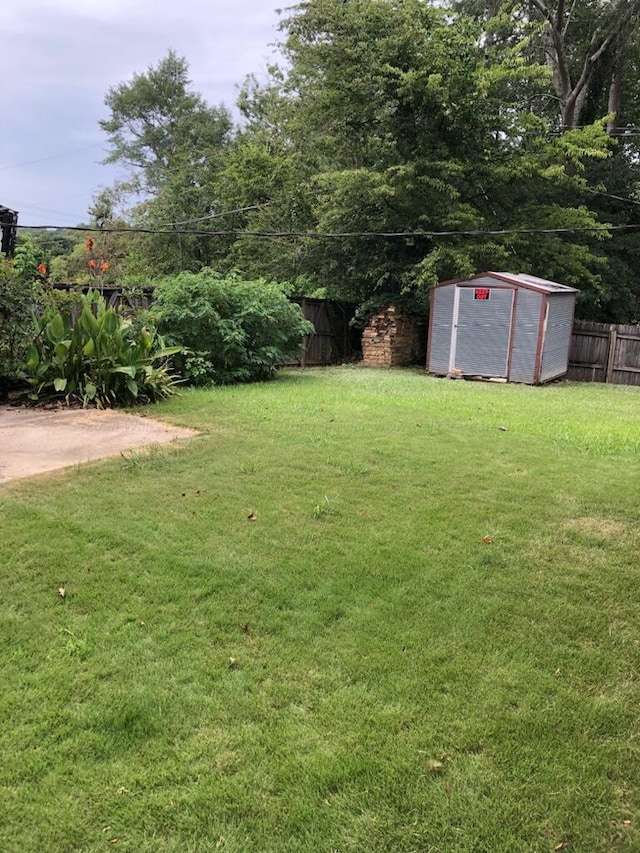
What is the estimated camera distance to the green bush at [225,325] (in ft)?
31.0

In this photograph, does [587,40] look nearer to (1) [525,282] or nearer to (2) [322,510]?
(1) [525,282]

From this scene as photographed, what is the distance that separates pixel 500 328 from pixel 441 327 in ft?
4.20

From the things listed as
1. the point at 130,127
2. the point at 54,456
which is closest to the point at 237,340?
the point at 54,456

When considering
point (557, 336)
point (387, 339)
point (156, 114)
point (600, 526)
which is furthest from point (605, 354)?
point (156, 114)

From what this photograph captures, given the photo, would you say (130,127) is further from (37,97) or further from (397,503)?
(397,503)

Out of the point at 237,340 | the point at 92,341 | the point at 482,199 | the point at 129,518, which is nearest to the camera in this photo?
the point at 129,518

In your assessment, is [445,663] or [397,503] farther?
[397,503]

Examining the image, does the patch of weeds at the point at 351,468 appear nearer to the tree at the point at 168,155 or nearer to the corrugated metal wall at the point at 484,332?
the corrugated metal wall at the point at 484,332

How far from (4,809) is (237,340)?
8.30 metres

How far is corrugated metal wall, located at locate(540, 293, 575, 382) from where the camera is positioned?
12.0 meters

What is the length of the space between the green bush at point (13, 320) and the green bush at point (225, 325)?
2054mm

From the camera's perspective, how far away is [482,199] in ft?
50.3

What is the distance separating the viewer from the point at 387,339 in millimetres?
14664

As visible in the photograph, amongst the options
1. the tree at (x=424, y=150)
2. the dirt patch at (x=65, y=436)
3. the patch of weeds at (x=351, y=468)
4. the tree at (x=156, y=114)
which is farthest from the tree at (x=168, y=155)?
the patch of weeds at (x=351, y=468)
